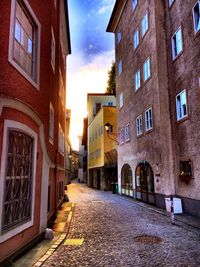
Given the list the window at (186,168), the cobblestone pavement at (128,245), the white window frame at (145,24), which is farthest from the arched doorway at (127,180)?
the white window frame at (145,24)

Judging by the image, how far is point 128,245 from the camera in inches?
280

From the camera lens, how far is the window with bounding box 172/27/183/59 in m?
13.1

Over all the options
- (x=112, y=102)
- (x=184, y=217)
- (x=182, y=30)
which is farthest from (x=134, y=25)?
(x=112, y=102)

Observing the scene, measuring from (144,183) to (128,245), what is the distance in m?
9.78

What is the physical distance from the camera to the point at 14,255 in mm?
5602

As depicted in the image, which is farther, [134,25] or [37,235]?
[134,25]

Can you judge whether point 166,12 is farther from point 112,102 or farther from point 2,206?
point 112,102

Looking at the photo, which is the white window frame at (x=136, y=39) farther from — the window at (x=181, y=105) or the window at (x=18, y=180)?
the window at (x=18, y=180)

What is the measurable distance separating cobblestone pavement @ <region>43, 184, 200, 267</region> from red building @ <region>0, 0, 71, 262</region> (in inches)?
47.4

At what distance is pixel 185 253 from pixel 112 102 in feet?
119

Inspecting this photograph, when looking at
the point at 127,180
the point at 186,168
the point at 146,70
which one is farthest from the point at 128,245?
the point at 127,180

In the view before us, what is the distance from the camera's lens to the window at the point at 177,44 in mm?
13141

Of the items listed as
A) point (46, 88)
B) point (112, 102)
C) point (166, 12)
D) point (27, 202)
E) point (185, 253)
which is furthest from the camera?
point (112, 102)

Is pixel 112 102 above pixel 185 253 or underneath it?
above
